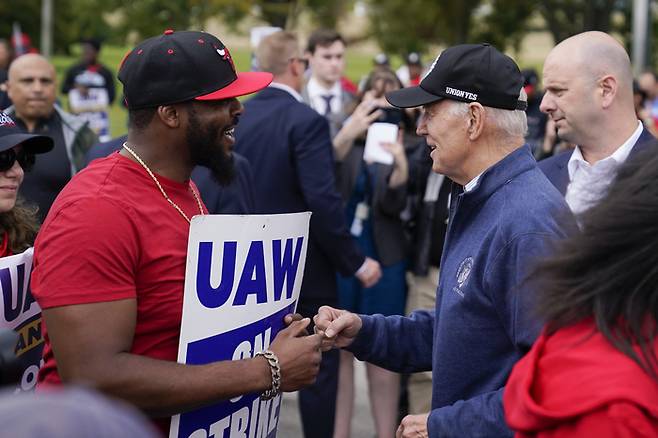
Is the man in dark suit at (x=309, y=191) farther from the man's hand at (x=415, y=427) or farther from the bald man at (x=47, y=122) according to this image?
the man's hand at (x=415, y=427)

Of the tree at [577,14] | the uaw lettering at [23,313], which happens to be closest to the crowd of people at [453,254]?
the uaw lettering at [23,313]

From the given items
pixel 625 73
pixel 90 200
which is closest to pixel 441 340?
pixel 90 200

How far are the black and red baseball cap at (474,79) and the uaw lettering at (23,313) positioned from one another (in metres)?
1.30

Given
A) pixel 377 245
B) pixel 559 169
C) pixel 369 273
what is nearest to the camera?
pixel 559 169

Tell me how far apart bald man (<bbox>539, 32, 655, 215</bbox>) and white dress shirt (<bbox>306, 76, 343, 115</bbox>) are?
12.8 feet

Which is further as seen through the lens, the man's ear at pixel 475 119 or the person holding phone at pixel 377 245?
the person holding phone at pixel 377 245

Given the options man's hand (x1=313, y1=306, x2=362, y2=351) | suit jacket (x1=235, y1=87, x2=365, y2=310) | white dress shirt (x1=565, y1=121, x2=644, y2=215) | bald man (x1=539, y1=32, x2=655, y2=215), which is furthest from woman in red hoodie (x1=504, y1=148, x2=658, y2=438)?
suit jacket (x1=235, y1=87, x2=365, y2=310)

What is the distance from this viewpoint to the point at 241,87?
2904 millimetres

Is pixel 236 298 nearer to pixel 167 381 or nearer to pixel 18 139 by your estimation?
pixel 167 381

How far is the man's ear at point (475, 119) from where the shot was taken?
293cm

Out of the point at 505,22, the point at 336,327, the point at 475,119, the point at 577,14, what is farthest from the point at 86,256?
the point at 505,22

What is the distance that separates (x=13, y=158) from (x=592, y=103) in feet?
7.58

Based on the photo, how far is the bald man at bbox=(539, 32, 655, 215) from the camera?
414cm

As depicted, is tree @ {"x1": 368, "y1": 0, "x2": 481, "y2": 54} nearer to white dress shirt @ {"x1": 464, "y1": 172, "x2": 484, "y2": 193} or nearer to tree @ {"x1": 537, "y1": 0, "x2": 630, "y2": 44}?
tree @ {"x1": 537, "y1": 0, "x2": 630, "y2": 44}
